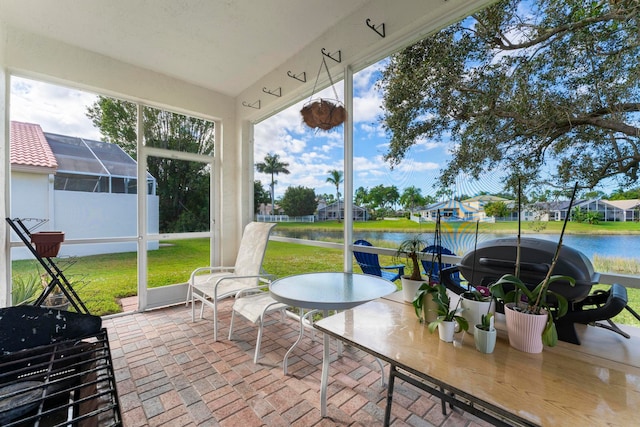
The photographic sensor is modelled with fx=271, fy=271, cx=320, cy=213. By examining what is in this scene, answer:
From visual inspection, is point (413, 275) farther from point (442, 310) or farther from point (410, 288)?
point (442, 310)

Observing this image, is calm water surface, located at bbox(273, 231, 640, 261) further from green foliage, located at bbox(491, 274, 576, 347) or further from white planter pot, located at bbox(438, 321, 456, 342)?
white planter pot, located at bbox(438, 321, 456, 342)

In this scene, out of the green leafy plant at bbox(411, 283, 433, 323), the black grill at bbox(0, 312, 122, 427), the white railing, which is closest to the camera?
the black grill at bbox(0, 312, 122, 427)

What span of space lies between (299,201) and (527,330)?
2747 millimetres

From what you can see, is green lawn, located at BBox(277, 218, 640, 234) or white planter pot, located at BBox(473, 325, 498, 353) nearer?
white planter pot, located at BBox(473, 325, 498, 353)

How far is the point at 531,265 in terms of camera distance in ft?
4.17

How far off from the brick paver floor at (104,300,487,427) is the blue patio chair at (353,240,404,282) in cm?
73

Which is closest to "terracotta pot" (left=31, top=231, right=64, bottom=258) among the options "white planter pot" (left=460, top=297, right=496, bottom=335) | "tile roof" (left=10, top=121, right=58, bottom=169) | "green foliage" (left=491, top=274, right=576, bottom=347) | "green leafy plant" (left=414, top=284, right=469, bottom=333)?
"tile roof" (left=10, top=121, right=58, bottom=169)

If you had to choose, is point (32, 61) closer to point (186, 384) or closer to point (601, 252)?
point (186, 384)

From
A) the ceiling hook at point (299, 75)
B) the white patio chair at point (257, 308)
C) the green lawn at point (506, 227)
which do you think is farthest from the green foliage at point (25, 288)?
the ceiling hook at point (299, 75)

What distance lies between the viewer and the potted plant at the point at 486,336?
1053 mm

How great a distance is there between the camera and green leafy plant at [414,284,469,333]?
116 centimetres

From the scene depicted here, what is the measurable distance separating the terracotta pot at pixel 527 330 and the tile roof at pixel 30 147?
14.2 feet

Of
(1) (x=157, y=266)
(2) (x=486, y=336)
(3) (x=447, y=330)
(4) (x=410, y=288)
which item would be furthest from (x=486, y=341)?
(1) (x=157, y=266)

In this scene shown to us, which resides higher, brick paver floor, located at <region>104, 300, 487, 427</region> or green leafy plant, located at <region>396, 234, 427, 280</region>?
green leafy plant, located at <region>396, 234, 427, 280</region>
